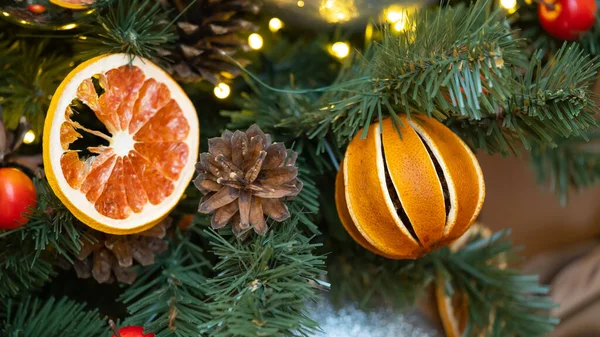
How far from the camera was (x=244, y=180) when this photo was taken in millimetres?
331

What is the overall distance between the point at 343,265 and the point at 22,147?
0.95 ft

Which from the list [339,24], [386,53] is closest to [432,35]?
[386,53]

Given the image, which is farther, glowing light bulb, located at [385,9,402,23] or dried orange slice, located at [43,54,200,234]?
glowing light bulb, located at [385,9,402,23]

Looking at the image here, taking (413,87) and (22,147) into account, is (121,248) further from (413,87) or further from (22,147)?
(413,87)

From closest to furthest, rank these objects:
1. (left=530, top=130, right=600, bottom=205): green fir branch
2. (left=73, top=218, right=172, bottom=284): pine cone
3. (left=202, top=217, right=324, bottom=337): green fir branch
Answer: (left=202, top=217, right=324, bottom=337): green fir branch < (left=73, top=218, right=172, bottom=284): pine cone < (left=530, top=130, right=600, bottom=205): green fir branch

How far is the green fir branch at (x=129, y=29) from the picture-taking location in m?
0.36

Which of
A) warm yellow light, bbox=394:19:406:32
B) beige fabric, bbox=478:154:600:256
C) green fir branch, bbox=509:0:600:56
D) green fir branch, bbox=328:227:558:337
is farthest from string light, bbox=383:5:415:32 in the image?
beige fabric, bbox=478:154:600:256

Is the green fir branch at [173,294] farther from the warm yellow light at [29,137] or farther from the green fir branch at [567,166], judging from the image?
the green fir branch at [567,166]

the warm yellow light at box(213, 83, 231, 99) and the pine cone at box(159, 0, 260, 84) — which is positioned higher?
the pine cone at box(159, 0, 260, 84)

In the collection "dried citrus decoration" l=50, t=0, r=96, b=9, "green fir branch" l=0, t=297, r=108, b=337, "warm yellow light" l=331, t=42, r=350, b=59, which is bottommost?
"green fir branch" l=0, t=297, r=108, b=337

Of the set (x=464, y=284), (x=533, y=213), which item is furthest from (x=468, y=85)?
(x=533, y=213)

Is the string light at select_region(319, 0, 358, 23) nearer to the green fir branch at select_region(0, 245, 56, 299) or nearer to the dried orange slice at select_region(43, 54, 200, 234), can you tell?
the dried orange slice at select_region(43, 54, 200, 234)

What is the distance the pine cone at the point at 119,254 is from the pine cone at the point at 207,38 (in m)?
0.12

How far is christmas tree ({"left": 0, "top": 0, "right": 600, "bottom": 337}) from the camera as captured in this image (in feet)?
1.06
